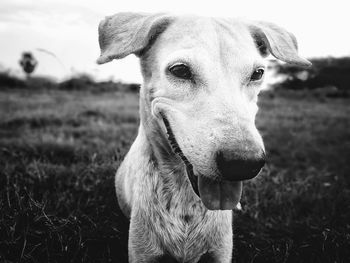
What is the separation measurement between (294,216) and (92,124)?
4.72 meters

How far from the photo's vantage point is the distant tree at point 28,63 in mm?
12090

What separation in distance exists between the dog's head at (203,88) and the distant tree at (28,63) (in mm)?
10697

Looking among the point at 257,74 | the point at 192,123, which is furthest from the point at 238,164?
the point at 257,74

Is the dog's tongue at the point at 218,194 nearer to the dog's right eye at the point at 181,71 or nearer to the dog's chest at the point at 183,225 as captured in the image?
the dog's chest at the point at 183,225

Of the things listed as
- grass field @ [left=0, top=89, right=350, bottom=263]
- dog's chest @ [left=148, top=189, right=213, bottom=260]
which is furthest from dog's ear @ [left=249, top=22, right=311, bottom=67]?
grass field @ [left=0, top=89, right=350, bottom=263]

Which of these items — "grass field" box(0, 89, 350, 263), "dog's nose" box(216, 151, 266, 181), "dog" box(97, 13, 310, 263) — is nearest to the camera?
"dog's nose" box(216, 151, 266, 181)

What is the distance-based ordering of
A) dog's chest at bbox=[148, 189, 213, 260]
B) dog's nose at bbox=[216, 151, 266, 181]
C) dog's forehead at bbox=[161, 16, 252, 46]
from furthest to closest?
dog's chest at bbox=[148, 189, 213, 260] < dog's forehead at bbox=[161, 16, 252, 46] < dog's nose at bbox=[216, 151, 266, 181]

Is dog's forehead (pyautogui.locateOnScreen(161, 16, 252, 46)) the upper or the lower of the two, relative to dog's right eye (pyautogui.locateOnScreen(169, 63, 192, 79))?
upper

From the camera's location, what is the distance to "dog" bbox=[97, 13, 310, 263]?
1.97m

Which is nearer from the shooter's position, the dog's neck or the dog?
the dog

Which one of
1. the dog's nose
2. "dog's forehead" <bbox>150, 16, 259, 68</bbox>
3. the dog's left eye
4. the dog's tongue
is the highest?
"dog's forehead" <bbox>150, 16, 259, 68</bbox>

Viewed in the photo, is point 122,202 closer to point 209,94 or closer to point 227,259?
point 227,259

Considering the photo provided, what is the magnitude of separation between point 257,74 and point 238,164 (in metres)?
0.91

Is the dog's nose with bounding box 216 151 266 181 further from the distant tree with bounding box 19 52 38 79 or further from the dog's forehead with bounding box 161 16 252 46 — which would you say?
the distant tree with bounding box 19 52 38 79
